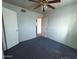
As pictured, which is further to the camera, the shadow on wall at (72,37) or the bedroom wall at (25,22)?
the bedroom wall at (25,22)

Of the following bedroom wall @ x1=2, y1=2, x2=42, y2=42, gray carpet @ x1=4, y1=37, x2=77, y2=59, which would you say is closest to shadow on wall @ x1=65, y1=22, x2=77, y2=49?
gray carpet @ x1=4, y1=37, x2=77, y2=59

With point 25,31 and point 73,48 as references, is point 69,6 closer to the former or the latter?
point 73,48

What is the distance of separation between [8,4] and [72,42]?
444 centimetres

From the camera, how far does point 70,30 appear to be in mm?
5410

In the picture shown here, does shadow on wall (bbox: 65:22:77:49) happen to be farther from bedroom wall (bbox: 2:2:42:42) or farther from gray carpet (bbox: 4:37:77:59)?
bedroom wall (bbox: 2:2:42:42)

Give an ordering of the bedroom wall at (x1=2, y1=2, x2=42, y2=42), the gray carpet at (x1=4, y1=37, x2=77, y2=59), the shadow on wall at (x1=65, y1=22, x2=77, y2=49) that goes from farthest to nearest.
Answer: the bedroom wall at (x1=2, y1=2, x2=42, y2=42) → the shadow on wall at (x1=65, y1=22, x2=77, y2=49) → the gray carpet at (x1=4, y1=37, x2=77, y2=59)

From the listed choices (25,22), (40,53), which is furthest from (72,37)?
(25,22)

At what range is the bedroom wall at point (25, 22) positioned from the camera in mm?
7227

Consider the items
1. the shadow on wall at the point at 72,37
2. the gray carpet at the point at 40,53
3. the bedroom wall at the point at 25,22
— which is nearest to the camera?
the gray carpet at the point at 40,53

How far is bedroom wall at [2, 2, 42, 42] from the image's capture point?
7.23 meters

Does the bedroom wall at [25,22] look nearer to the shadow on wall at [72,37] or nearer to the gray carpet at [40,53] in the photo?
the gray carpet at [40,53]

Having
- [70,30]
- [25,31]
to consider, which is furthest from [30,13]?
[70,30]

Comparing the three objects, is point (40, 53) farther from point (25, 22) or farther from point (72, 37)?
point (25, 22)

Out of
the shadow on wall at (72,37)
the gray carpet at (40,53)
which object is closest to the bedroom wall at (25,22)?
the gray carpet at (40,53)
